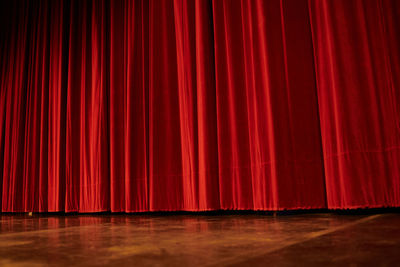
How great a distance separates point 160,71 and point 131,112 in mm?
358

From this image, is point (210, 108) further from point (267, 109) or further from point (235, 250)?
point (235, 250)

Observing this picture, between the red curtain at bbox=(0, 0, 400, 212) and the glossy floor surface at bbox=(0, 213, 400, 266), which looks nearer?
the glossy floor surface at bbox=(0, 213, 400, 266)

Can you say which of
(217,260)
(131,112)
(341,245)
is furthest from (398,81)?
(131,112)

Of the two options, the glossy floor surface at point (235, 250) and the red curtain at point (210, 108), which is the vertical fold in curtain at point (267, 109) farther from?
the glossy floor surface at point (235, 250)

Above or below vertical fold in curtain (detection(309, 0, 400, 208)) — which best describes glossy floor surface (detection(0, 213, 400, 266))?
below

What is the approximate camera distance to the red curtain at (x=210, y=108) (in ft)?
4.54

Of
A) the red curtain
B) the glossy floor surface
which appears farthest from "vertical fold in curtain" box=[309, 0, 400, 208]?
the glossy floor surface

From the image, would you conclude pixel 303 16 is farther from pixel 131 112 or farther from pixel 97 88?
pixel 97 88

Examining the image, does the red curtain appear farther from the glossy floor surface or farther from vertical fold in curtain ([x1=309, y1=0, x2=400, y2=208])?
the glossy floor surface

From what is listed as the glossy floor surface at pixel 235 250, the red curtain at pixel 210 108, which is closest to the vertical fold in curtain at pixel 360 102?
the red curtain at pixel 210 108

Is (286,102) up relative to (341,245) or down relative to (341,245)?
up

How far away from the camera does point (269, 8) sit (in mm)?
1713

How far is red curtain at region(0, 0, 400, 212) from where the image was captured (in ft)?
4.54

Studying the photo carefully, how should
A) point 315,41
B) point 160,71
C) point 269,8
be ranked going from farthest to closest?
point 160,71, point 269,8, point 315,41
